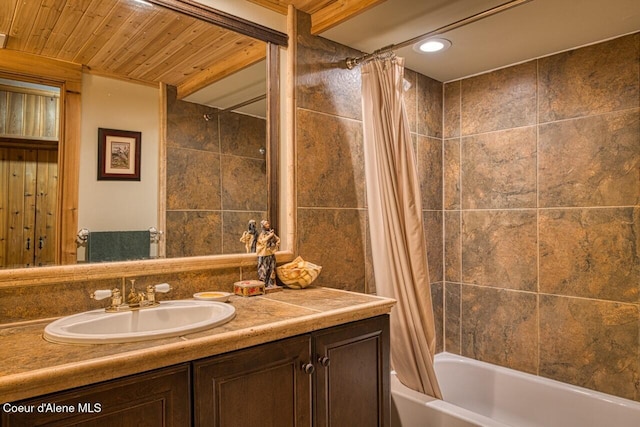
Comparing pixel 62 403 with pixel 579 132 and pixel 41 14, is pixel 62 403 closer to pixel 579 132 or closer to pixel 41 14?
pixel 41 14

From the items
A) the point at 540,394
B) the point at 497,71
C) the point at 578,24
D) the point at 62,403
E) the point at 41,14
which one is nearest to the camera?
the point at 62,403

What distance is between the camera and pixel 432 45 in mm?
2217

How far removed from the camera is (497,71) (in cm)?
256

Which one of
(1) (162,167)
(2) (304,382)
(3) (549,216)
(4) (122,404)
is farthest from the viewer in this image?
(3) (549,216)

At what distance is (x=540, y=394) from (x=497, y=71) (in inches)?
74.0

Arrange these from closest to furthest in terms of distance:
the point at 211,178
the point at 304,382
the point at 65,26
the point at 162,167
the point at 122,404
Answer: the point at 122,404 → the point at 304,382 → the point at 65,26 → the point at 162,167 → the point at 211,178

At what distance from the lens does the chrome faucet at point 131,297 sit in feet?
4.51


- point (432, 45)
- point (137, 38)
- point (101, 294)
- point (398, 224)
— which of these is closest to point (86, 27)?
point (137, 38)

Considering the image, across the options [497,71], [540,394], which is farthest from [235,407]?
[497,71]

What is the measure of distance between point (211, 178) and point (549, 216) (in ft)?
6.00

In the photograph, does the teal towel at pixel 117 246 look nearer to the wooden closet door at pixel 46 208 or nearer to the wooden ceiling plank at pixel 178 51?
the wooden closet door at pixel 46 208

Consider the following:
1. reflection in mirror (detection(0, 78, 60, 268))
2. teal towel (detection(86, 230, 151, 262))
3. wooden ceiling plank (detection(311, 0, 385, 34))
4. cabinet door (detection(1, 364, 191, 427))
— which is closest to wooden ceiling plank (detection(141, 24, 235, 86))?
reflection in mirror (detection(0, 78, 60, 268))

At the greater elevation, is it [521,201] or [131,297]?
[521,201]

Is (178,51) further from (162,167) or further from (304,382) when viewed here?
(304,382)
